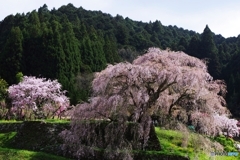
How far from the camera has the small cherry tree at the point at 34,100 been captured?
2152cm

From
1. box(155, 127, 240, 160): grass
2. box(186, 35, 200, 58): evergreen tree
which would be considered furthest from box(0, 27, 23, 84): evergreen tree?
box(186, 35, 200, 58): evergreen tree

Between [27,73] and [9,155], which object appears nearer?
[9,155]

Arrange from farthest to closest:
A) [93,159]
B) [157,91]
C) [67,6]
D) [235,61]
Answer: [67,6] → [235,61] → [157,91] → [93,159]

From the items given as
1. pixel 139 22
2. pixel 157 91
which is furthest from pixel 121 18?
pixel 157 91

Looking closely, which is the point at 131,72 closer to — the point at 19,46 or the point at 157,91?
the point at 157,91

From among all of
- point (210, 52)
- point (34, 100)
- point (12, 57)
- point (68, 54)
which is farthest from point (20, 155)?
point (210, 52)

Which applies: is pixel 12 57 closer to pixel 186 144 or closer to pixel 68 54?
pixel 68 54

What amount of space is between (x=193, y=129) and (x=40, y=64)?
1217 inches

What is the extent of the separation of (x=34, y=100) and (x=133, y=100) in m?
11.0

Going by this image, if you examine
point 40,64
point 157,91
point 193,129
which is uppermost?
point 40,64

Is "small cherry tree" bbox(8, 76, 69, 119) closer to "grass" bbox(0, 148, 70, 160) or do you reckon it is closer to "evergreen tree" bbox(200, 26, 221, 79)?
"grass" bbox(0, 148, 70, 160)

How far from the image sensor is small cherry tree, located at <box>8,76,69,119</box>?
2152cm

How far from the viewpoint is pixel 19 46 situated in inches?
1662

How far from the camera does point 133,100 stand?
40.6 ft
